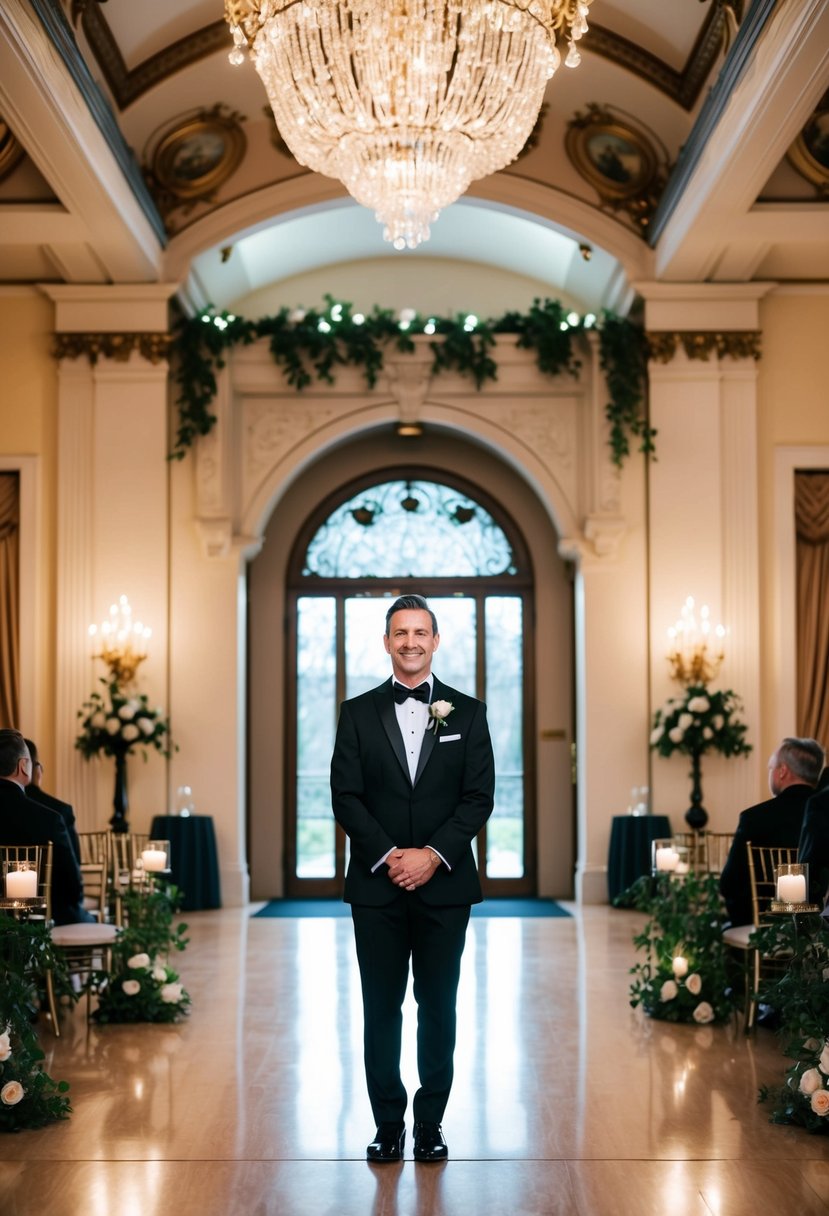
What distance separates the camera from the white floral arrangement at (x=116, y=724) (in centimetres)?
1100

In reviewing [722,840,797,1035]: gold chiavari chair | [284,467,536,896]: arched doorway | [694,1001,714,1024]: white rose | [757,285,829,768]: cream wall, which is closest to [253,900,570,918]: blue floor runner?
[284,467,536,896]: arched doorway

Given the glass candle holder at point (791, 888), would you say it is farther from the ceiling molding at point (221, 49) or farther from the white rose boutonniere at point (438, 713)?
the ceiling molding at point (221, 49)

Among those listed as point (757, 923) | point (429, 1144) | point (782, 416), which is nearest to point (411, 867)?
point (429, 1144)

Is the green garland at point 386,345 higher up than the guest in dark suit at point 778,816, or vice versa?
the green garland at point 386,345

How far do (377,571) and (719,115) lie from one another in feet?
18.3

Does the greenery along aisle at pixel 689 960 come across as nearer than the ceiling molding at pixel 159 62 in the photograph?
Yes

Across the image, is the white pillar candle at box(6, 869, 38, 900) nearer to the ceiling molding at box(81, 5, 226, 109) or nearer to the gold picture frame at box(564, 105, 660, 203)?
the ceiling molding at box(81, 5, 226, 109)

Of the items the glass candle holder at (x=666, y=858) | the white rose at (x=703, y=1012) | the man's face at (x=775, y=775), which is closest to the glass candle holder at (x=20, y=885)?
the glass candle holder at (x=666, y=858)

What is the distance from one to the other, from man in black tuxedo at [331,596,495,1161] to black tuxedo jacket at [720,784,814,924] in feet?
8.33

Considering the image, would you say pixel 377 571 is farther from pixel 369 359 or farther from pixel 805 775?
pixel 805 775

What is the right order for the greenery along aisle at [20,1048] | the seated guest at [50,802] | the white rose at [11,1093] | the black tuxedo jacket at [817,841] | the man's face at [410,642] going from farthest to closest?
the seated guest at [50,802], the black tuxedo jacket at [817,841], the greenery along aisle at [20,1048], the white rose at [11,1093], the man's face at [410,642]

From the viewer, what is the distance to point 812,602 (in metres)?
11.6

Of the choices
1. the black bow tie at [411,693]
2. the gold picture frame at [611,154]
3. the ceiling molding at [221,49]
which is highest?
the ceiling molding at [221,49]

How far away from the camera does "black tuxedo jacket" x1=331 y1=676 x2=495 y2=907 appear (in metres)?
4.62
